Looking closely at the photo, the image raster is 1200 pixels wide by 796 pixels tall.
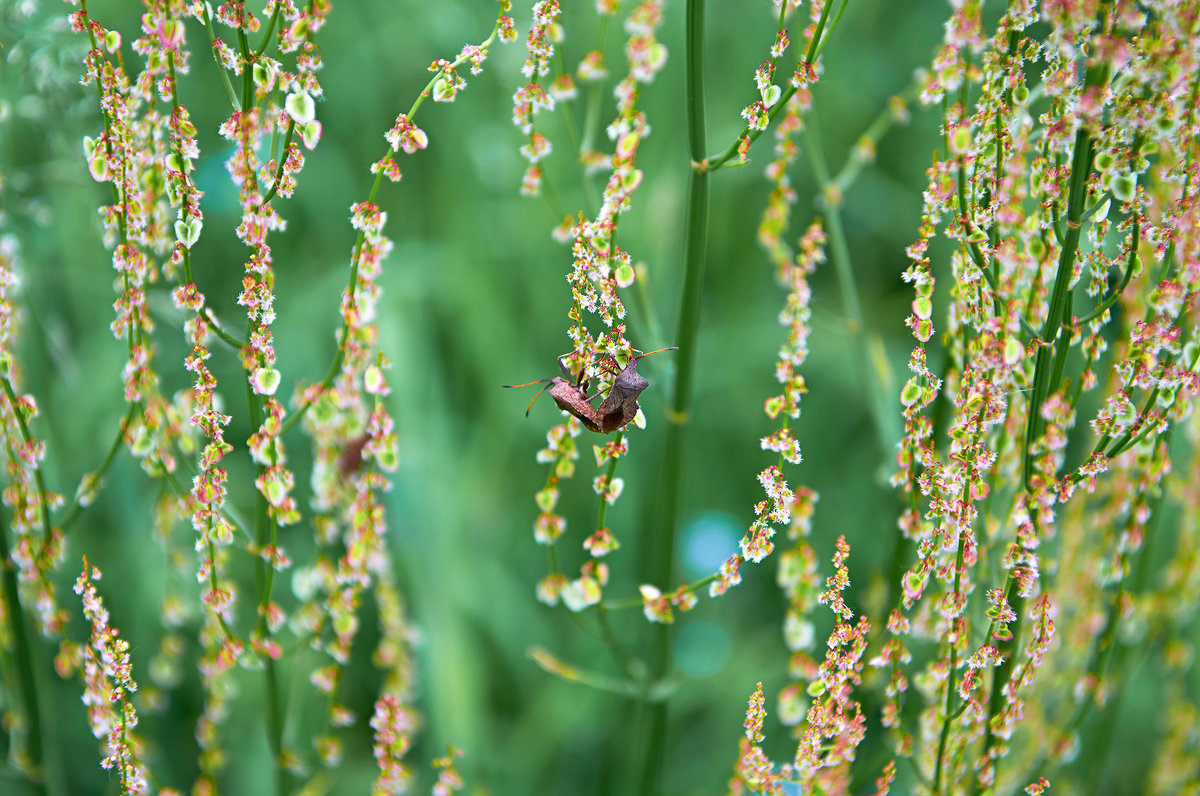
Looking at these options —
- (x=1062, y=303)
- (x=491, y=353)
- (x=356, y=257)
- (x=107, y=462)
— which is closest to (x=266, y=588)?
(x=107, y=462)

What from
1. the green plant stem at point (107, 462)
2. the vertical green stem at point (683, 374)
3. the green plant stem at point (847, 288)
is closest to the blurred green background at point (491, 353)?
the green plant stem at point (847, 288)

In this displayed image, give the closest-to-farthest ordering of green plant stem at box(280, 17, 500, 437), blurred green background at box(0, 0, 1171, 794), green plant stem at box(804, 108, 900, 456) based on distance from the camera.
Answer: green plant stem at box(280, 17, 500, 437) < green plant stem at box(804, 108, 900, 456) < blurred green background at box(0, 0, 1171, 794)

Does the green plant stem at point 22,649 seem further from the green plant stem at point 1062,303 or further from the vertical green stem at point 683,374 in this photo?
the green plant stem at point 1062,303

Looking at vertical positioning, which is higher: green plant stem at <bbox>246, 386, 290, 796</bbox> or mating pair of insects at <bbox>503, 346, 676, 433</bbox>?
mating pair of insects at <bbox>503, 346, 676, 433</bbox>

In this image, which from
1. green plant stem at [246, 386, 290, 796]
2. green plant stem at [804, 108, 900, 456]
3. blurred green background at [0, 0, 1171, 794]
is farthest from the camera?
blurred green background at [0, 0, 1171, 794]

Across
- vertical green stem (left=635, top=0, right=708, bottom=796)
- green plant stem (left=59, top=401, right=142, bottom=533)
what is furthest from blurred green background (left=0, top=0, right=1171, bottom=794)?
green plant stem (left=59, top=401, right=142, bottom=533)

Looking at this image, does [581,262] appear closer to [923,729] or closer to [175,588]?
[923,729]

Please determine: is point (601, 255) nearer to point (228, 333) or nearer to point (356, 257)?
point (356, 257)

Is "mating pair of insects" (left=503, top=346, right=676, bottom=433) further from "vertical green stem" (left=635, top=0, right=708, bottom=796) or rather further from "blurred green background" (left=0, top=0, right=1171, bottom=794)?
"blurred green background" (left=0, top=0, right=1171, bottom=794)

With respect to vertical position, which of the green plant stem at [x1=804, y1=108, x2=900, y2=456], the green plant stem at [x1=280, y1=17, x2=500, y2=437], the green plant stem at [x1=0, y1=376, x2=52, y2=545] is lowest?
the green plant stem at [x1=0, y1=376, x2=52, y2=545]
